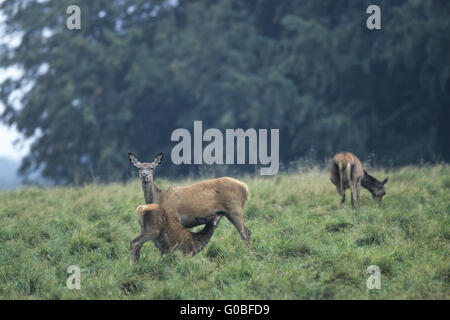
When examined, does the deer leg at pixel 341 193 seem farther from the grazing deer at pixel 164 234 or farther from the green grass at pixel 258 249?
the grazing deer at pixel 164 234

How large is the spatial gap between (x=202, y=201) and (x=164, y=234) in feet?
3.13

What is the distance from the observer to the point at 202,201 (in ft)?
27.2

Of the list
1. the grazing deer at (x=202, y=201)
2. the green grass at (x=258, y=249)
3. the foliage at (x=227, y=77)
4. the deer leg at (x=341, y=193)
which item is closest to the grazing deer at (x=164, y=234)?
the green grass at (x=258, y=249)

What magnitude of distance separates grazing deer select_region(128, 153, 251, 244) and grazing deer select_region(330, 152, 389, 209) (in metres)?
3.07

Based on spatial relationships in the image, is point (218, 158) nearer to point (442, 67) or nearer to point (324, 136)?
point (324, 136)

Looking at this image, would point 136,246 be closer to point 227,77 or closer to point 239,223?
point 239,223

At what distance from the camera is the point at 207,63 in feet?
78.6

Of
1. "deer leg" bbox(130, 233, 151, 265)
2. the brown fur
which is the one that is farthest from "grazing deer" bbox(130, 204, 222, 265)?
the brown fur

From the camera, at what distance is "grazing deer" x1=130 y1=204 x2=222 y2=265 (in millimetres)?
7443

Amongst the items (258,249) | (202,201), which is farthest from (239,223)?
(202,201)

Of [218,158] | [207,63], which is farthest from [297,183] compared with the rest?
[207,63]

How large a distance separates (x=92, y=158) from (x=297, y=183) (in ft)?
52.9
